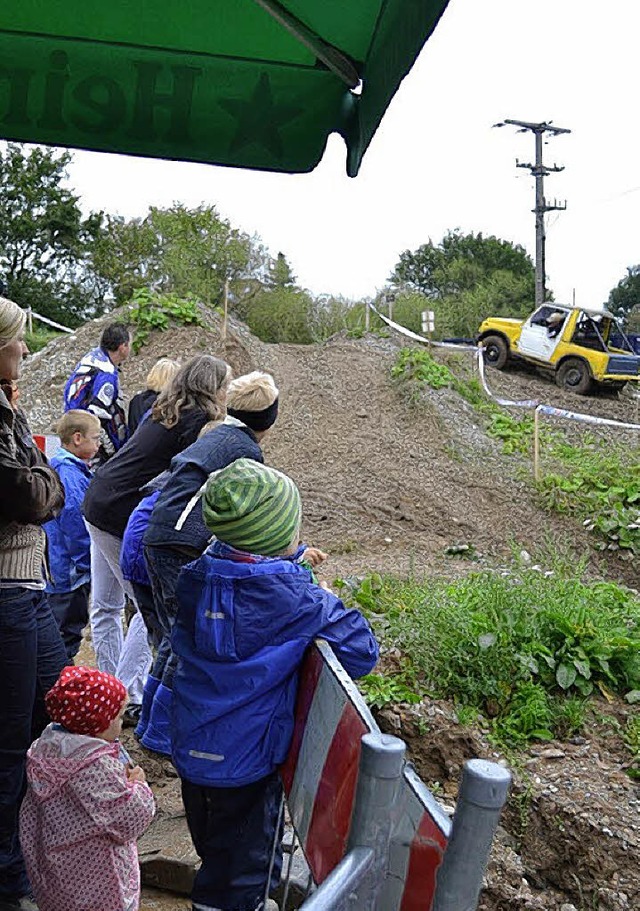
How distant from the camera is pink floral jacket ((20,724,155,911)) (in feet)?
8.32

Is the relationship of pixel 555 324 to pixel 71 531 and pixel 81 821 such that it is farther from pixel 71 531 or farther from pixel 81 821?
pixel 81 821

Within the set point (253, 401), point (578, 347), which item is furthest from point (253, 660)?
point (578, 347)

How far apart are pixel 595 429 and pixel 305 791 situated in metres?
14.8

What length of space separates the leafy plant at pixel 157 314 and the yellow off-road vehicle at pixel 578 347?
7.29 m

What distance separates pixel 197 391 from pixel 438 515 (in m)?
7.55

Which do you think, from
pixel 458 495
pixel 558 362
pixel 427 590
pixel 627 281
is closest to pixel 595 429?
pixel 558 362

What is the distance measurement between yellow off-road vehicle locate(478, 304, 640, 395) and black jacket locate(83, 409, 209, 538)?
614 inches

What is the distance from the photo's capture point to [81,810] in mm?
2543

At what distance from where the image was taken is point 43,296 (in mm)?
40062

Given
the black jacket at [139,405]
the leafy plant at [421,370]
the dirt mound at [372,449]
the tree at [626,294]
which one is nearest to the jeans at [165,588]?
the black jacket at [139,405]

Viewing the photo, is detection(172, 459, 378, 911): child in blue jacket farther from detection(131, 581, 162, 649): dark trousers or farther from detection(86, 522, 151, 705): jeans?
detection(86, 522, 151, 705): jeans

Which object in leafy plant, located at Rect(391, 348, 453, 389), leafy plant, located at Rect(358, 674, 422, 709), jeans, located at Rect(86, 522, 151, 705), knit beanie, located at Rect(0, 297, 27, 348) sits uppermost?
leafy plant, located at Rect(391, 348, 453, 389)

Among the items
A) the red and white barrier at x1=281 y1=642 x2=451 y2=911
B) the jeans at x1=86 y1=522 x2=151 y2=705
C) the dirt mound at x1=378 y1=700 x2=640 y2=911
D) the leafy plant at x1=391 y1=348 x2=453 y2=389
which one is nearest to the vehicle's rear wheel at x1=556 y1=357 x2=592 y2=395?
the leafy plant at x1=391 y1=348 x2=453 y2=389

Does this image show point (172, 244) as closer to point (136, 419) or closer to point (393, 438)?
point (393, 438)
